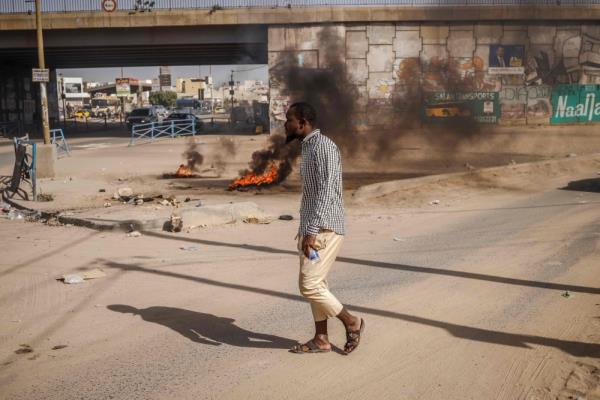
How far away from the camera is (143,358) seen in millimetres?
4262

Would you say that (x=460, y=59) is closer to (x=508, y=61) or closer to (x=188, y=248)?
(x=508, y=61)

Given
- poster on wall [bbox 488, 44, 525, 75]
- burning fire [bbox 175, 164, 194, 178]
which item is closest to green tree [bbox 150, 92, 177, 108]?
poster on wall [bbox 488, 44, 525, 75]

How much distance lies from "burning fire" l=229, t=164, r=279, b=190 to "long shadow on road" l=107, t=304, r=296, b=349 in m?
7.97

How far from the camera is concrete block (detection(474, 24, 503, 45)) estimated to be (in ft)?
94.0

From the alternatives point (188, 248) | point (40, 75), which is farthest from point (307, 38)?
point (188, 248)

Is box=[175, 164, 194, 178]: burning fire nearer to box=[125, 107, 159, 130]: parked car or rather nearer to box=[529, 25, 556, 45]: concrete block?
box=[529, 25, 556, 45]: concrete block

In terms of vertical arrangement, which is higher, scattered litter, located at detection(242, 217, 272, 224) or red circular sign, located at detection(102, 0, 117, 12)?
red circular sign, located at detection(102, 0, 117, 12)

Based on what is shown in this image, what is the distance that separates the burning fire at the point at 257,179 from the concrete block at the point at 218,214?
143 inches

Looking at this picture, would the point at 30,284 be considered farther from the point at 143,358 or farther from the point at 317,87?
the point at 317,87

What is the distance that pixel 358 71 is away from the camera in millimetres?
28516

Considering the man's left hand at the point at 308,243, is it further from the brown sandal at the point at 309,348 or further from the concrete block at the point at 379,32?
the concrete block at the point at 379,32

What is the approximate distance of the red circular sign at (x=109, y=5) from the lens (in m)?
30.7

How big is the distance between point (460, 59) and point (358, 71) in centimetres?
490

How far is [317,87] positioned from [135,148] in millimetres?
8112
